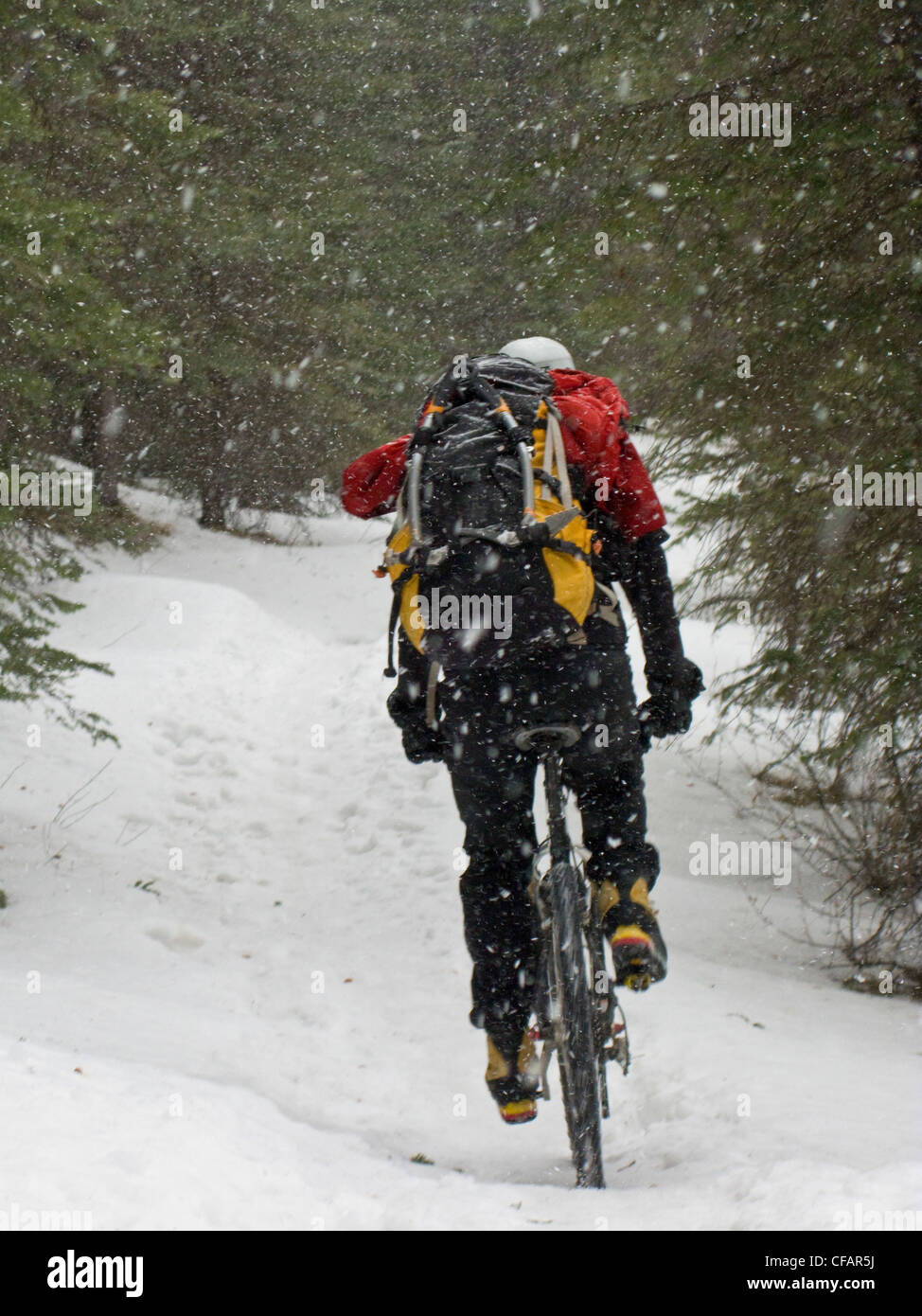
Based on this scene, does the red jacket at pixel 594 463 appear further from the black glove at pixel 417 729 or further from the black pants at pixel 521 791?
the black glove at pixel 417 729

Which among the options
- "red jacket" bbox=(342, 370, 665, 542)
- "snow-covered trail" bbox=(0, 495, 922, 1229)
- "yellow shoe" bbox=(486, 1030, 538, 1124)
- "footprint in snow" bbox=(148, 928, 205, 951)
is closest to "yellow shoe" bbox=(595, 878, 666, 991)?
"yellow shoe" bbox=(486, 1030, 538, 1124)

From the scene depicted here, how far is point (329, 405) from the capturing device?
1683 cm

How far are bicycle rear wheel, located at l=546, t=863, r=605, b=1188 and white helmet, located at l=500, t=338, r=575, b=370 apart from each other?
4.87 ft

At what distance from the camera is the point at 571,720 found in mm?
3244

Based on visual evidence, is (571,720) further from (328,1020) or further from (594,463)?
(328,1020)

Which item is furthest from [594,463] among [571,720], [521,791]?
[521,791]

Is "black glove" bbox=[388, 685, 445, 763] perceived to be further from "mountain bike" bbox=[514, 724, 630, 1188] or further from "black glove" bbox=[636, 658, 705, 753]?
"black glove" bbox=[636, 658, 705, 753]

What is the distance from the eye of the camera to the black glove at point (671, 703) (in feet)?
11.3

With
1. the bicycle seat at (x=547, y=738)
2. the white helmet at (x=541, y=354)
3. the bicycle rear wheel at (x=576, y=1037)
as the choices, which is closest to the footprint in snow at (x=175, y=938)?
the bicycle rear wheel at (x=576, y=1037)

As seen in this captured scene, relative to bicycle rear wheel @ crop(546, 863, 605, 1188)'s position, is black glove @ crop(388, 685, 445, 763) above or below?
above

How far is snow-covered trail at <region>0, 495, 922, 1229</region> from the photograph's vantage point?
2.94 m

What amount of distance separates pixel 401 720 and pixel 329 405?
13.8 meters

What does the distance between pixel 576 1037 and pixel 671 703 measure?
98 cm
